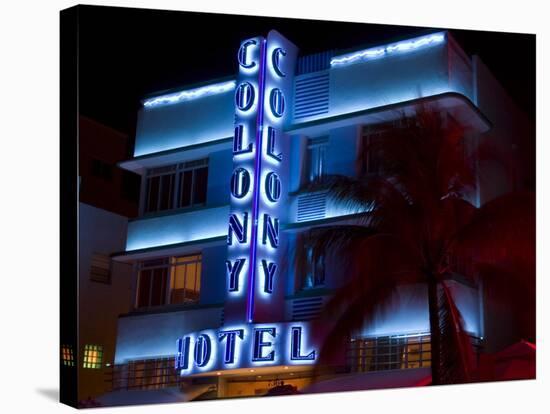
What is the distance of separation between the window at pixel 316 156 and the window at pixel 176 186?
6.08 ft

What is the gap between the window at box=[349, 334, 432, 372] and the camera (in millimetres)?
17547

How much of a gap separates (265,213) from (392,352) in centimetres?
316

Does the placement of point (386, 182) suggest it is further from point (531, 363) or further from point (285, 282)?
point (531, 363)

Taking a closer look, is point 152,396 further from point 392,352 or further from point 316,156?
point 316,156

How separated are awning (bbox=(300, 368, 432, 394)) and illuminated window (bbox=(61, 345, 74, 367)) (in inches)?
161

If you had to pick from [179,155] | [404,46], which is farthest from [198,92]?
[404,46]

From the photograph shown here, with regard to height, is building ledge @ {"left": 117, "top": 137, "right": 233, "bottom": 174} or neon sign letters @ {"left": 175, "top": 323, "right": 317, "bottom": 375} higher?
building ledge @ {"left": 117, "top": 137, "right": 233, "bottom": 174}

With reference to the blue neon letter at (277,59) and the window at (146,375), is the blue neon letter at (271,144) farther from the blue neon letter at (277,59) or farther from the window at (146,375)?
the window at (146,375)

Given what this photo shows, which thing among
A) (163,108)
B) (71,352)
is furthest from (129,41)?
(71,352)

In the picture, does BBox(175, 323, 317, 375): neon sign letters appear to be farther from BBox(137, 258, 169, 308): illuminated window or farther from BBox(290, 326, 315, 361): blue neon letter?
BBox(137, 258, 169, 308): illuminated window

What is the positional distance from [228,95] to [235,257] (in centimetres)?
276

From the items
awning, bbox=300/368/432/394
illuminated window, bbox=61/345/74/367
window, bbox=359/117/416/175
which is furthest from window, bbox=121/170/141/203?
awning, bbox=300/368/432/394

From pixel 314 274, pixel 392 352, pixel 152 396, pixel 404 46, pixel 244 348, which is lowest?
pixel 152 396

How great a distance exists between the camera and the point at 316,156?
61.0ft
